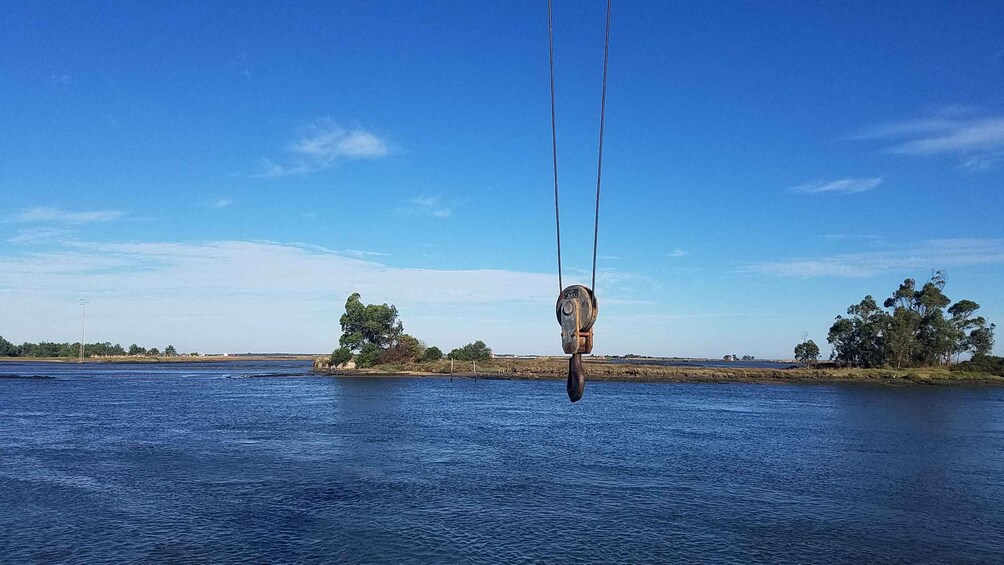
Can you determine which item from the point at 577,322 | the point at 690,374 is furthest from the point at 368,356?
the point at 577,322

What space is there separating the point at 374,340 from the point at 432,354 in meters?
13.0

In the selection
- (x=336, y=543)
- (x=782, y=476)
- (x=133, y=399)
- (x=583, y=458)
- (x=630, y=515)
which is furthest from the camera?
(x=133, y=399)

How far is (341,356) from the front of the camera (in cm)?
13975

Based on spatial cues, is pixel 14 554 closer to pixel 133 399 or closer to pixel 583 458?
pixel 583 458

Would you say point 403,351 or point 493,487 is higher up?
point 403,351

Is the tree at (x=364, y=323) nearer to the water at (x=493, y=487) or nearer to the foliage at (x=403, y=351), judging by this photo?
the foliage at (x=403, y=351)

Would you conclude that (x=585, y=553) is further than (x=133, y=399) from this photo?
No

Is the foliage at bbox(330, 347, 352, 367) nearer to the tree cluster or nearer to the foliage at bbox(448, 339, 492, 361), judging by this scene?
the foliage at bbox(448, 339, 492, 361)

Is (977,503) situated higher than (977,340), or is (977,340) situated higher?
(977,340)

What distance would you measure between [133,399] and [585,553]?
70.1m

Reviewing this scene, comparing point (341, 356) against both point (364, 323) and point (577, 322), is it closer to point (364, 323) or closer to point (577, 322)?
point (364, 323)

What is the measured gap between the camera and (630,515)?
24.7 m

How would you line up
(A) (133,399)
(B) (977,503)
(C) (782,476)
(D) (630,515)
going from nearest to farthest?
(D) (630,515) → (B) (977,503) → (C) (782,476) → (A) (133,399)

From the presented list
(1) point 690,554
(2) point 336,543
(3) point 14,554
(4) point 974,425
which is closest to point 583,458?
(1) point 690,554
